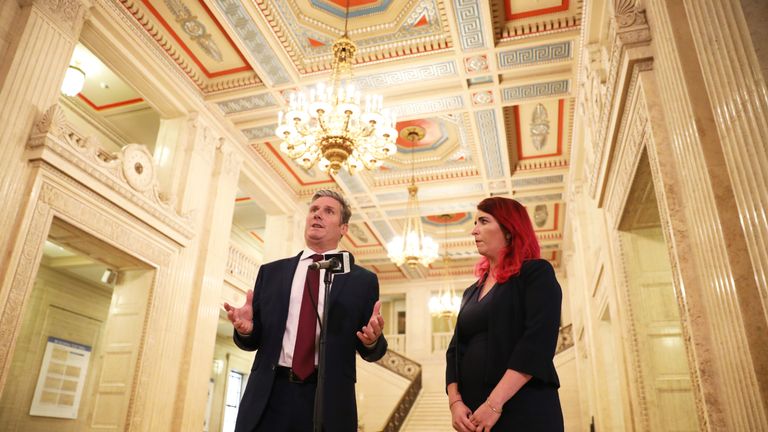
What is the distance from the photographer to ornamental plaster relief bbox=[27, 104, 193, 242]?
5.81 m

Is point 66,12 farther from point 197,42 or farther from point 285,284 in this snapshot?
point 285,284

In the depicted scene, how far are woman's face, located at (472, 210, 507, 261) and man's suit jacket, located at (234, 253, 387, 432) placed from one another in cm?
→ 54

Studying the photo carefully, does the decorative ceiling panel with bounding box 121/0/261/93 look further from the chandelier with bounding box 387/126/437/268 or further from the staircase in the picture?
the staircase

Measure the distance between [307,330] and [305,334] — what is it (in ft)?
0.07

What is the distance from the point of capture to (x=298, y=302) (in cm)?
237

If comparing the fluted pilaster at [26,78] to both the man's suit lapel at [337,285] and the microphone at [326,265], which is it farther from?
the microphone at [326,265]

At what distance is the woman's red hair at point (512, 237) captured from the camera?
2.39 m

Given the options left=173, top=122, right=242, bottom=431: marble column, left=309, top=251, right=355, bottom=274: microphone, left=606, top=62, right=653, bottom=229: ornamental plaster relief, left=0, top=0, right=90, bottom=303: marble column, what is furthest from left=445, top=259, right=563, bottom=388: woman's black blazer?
left=173, top=122, right=242, bottom=431: marble column

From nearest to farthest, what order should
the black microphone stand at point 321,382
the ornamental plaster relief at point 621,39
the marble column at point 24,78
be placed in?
the black microphone stand at point 321,382 < the ornamental plaster relief at point 621,39 < the marble column at point 24,78

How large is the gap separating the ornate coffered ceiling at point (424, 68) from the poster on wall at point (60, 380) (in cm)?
589

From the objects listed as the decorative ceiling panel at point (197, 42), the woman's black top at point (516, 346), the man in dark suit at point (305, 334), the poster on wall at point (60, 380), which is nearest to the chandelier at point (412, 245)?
the decorative ceiling panel at point (197, 42)

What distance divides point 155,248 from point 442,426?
27.0 feet

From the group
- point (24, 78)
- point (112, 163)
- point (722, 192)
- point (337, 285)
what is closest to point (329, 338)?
point (337, 285)

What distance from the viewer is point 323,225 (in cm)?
251
